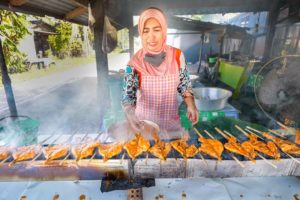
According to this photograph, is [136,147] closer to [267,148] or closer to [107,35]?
[267,148]

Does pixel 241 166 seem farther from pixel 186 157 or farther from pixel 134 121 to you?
pixel 134 121

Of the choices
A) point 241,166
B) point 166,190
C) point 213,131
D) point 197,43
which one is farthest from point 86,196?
point 197,43

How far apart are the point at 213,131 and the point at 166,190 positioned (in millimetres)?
1842

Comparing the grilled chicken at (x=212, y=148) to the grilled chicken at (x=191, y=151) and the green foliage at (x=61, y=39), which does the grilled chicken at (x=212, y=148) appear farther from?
the green foliage at (x=61, y=39)

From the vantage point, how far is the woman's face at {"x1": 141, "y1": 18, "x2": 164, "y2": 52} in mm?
2383

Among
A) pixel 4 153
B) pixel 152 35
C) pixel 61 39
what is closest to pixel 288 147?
pixel 152 35

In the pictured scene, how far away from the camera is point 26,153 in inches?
78.4

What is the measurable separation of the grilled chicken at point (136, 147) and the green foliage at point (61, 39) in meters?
24.5

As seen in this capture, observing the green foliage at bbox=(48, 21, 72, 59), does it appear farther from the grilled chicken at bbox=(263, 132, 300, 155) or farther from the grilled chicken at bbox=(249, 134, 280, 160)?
the grilled chicken at bbox=(263, 132, 300, 155)

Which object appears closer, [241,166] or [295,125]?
[241,166]

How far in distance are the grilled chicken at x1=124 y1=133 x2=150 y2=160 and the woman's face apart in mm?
1212

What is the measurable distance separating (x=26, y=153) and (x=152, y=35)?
197 cm

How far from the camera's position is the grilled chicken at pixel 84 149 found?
6.44 feet

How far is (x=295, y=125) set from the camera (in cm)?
294
